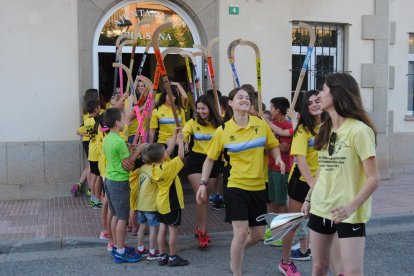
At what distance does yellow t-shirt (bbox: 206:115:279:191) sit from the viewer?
4.43 meters

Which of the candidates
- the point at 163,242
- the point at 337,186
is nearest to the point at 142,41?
the point at 163,242

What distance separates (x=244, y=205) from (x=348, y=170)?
1381 mm

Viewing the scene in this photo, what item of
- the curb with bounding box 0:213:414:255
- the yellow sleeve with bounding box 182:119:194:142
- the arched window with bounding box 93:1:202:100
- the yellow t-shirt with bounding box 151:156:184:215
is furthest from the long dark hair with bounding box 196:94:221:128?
the arched window with bounding box 93:1:202:100

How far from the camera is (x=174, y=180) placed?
527 centimetres

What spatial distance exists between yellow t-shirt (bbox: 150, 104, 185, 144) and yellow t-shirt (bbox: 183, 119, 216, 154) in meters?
0.82

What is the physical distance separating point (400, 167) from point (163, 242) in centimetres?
728

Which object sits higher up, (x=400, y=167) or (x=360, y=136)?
(x=360, y=136)

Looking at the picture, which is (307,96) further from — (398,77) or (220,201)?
(398,77)

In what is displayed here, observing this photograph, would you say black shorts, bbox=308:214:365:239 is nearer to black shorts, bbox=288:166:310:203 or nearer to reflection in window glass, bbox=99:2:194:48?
black shorts, bbox=288:166:310:203

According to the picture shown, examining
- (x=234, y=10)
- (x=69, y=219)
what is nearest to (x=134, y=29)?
(x=234, y=10)

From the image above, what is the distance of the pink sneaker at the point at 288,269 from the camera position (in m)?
4.81

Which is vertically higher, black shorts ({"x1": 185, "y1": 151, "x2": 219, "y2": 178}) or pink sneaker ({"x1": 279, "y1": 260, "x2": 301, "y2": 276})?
black shorts ({"x1": 185, "y1": 151, "x2": 219, "y2": 178})

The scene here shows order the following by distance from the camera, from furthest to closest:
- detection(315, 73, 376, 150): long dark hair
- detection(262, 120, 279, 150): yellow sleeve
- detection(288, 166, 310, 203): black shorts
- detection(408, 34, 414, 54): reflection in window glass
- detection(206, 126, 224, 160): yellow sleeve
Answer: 1. detection(408, 34, 414, 54): reflection in window glass
2. detection(288, 166, 310, 203): black shorts
3. detection(262, 120, 279, 150): yellow sleeve
4. detection(206, 126, 224, 160): yellow sleeve
5. detection(315, 73, 376, 150): long dark hair

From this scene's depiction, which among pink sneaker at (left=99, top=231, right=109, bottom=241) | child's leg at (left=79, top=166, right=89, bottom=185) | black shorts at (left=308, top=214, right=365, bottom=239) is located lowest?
pink sneaker at (left=99, top=231, right=109, bottom=241)
